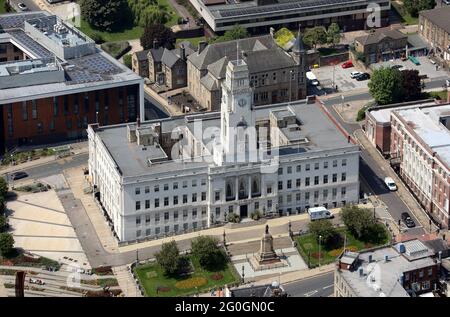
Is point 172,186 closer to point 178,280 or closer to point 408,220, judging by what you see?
point 178,280

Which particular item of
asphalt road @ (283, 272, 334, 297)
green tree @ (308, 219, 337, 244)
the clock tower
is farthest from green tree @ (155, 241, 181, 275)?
green tree @ (308, 219, 337, 244)

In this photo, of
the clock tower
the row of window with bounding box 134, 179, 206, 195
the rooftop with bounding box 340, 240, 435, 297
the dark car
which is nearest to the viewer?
the rooftop with bounding box 340, 240, 435, 297

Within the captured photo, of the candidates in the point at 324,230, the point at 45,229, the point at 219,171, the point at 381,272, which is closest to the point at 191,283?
the point at 219,171

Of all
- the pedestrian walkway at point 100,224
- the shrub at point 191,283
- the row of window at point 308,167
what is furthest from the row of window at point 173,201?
the shrub at point 191,283

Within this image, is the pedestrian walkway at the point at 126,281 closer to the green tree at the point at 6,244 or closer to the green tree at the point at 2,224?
the green tree at the point at 6,244

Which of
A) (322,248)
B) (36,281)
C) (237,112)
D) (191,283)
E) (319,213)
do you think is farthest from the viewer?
(319,213)

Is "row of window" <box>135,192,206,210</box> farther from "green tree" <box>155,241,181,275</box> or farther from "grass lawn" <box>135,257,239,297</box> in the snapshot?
"grass lawn" <box>135,257,239,297</box>
